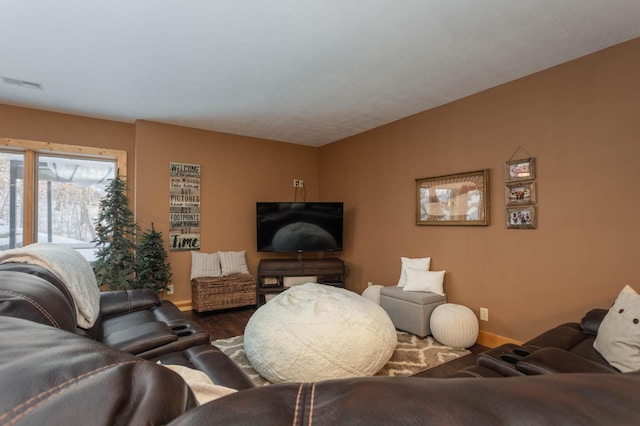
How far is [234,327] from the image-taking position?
12.4 feet

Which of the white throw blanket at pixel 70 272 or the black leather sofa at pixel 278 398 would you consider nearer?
the black leather sofa at pixel 278 398

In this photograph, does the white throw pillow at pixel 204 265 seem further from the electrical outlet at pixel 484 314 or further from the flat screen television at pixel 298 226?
the electrical outlet at pixel 484 314

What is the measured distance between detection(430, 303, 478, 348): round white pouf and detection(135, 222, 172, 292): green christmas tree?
337 centimetres

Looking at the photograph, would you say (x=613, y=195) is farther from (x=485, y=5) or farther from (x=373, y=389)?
(x=373, y=389)

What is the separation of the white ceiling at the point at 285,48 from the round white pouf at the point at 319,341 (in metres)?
2.08

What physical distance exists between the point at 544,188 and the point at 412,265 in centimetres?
159

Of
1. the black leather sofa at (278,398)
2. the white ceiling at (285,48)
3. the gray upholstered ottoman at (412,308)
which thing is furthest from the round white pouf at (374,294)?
the black leather sofa at (278,398)

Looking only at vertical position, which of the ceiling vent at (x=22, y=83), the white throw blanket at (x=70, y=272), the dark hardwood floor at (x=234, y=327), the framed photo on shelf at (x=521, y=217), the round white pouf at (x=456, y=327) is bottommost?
the dark hardwood floor at (x=234, y=327)

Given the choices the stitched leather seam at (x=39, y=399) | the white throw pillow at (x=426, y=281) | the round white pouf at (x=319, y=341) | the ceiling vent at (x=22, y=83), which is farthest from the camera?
the white throw pillow at (x=426, y=281)

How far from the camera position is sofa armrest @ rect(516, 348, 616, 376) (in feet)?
4.71

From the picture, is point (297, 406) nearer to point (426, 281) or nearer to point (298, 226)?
point (426, 281)

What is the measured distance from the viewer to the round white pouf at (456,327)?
10.1 ft

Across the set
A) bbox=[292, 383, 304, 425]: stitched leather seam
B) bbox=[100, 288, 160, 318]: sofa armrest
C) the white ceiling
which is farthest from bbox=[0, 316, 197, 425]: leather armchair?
bbox=[100, 288, 160, 318]: sofa armrest

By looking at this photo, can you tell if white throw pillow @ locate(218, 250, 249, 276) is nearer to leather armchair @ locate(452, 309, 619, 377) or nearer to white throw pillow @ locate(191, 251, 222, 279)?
white throw pillow @ locate(191, 251, 222, 279)
